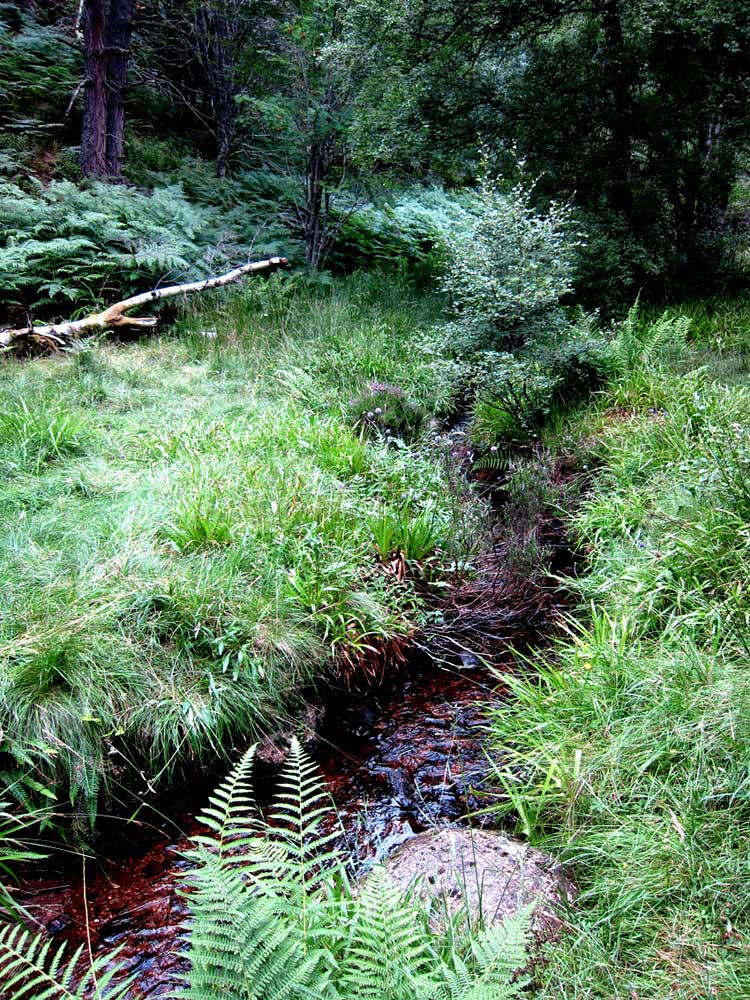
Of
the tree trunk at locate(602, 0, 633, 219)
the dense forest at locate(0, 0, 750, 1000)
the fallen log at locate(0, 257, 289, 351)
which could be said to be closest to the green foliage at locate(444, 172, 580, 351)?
the dense forest at locate(0, 0, 750, 1000)

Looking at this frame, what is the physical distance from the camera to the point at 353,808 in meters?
2.99

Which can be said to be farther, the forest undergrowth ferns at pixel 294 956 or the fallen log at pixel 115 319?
the fallen log at pixel 115 319

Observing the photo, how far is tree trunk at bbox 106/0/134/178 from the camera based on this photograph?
9.31 meters

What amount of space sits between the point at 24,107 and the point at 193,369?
22.1 feet

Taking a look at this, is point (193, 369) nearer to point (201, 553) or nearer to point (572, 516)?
point (201, 553)

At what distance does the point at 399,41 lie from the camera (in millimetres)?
7824

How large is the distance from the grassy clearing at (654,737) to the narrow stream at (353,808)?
0.29 metres

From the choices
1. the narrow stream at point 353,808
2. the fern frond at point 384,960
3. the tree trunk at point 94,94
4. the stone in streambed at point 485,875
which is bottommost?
the narrow stream at point 353,808

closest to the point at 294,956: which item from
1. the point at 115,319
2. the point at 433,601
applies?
the point at 433,601

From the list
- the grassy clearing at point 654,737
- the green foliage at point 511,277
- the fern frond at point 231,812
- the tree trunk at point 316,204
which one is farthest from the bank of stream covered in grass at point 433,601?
the tree trunk at point 316,204

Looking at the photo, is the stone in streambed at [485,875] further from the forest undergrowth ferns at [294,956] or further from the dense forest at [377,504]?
the forest undergrowth ferns at [294,956]

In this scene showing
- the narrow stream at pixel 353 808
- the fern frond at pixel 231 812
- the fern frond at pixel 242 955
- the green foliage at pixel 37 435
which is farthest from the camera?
the green foliage at pixel 37 435

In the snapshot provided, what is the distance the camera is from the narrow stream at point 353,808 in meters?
2.39

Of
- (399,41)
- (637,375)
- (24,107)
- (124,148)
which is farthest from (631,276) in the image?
(24,107)
